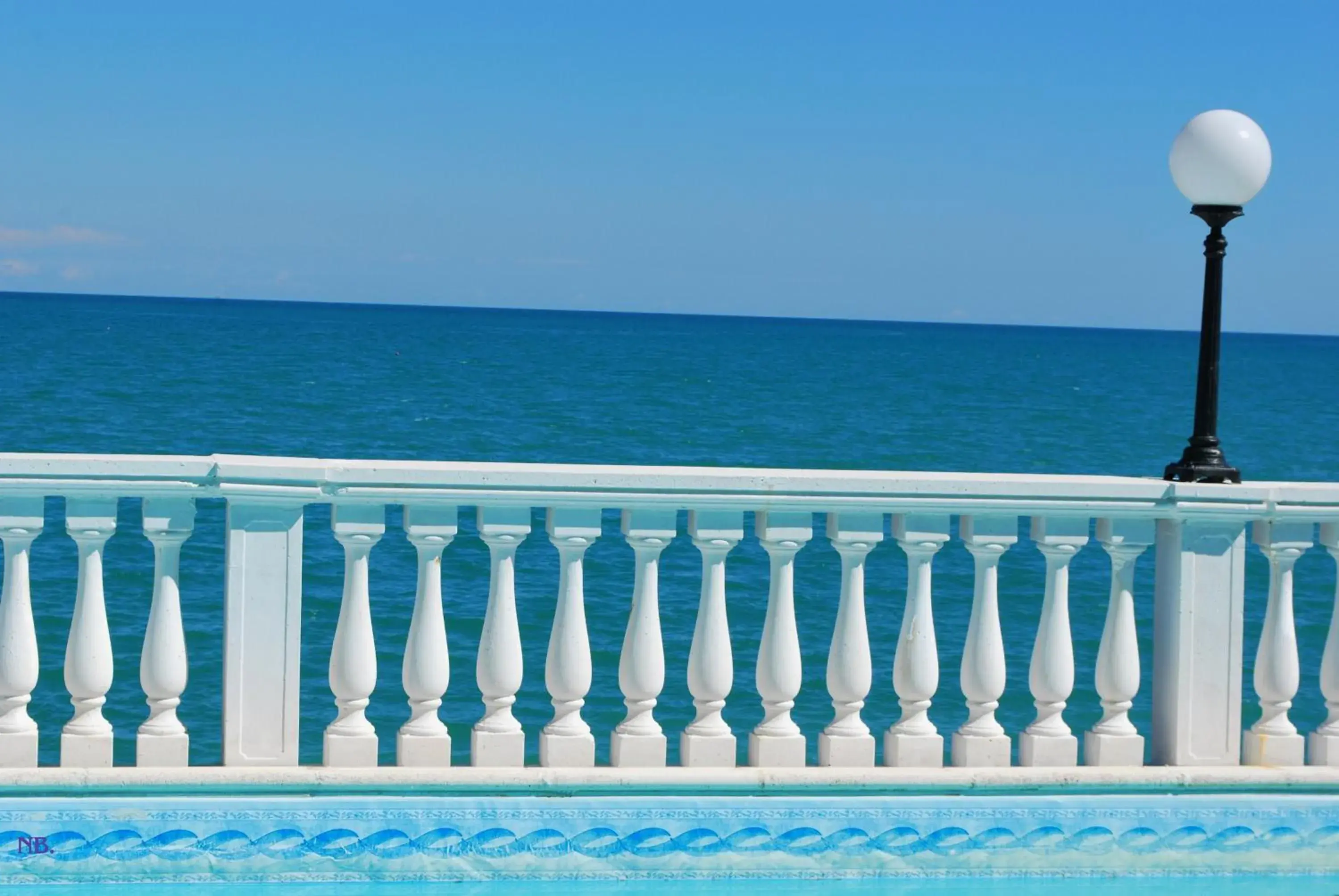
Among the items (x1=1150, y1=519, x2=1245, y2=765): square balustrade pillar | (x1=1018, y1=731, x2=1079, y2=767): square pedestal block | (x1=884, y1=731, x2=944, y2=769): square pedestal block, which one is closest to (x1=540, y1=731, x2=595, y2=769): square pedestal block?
(x1=884, y1=731, x2=944, y2=769): square pedestal block

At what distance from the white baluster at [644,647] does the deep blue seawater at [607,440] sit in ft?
10.8

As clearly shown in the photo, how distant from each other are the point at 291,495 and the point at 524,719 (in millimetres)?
7836

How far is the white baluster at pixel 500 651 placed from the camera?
4.91 metres

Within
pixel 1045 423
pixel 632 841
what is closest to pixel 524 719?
pixel 632 841

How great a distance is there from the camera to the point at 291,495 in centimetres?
479

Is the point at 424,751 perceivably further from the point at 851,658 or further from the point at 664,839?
the point at 851,658

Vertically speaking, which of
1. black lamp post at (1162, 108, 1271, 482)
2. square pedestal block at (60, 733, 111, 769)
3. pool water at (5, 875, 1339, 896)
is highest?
black lamp post at (1162, 108, 1271, 482)

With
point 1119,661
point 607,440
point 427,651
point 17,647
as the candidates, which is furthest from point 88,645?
point 607,440

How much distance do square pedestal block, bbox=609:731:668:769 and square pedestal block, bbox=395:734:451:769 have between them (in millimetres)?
522

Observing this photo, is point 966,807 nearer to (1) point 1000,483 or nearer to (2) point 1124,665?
(2) point 1124,665

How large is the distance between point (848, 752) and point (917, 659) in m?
0.37

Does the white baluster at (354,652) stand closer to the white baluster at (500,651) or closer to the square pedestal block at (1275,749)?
the white baluster at (500,651)

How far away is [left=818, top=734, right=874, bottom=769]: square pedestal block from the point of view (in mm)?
5066

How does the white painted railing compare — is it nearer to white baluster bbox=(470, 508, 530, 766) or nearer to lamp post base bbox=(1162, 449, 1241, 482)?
white baluster bbox=(470, 508, 530, 766)
